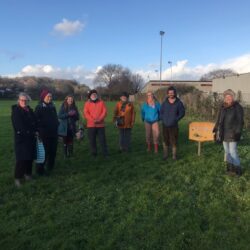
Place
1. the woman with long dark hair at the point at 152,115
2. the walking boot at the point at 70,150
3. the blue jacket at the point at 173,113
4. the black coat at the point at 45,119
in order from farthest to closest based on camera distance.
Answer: the woman with long dark hair at the point at 152,115 < the walking boot at the point at 70,150 < the blue jacket at the point at 173,113 < the black coat at the point at 45,119

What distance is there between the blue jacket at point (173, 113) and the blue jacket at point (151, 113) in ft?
4.29

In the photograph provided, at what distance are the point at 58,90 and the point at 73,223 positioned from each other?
87963 millimetres

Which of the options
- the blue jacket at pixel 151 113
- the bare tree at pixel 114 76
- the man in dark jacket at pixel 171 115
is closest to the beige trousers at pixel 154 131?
the blue jacket at pixel 151 113

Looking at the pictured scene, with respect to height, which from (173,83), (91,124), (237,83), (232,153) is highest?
(173,83)

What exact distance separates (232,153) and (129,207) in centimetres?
293

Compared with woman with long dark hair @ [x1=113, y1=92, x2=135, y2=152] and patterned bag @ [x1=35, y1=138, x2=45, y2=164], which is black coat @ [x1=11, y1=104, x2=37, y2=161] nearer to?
patterned bag @ [x1=35, y1=138, x2=45, y2=164]

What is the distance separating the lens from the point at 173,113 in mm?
9398

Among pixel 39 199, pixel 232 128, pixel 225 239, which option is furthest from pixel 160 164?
pixel 225 239

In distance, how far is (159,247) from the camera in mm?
4688

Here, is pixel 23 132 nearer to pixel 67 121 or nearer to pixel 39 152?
pixel 39 152

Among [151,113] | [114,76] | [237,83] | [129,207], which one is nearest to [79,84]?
[114,76]

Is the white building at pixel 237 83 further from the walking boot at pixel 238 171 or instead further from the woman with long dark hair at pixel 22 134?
the woman with long dark hair at pixel 22 134

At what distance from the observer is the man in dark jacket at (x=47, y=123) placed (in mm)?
8148

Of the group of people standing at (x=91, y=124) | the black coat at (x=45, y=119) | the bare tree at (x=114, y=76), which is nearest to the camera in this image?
the group of people standing at (x=91, y=124)
